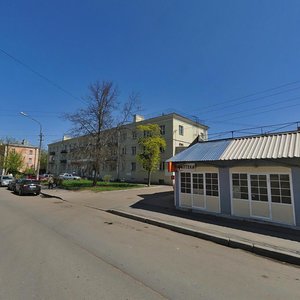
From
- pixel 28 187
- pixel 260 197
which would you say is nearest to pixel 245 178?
pixel 260 197

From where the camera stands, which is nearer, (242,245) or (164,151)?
(242,245)

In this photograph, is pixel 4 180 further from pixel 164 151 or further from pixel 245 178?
pixel 245 178

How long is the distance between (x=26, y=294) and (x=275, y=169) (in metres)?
9.96

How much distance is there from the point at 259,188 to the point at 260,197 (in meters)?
0.39

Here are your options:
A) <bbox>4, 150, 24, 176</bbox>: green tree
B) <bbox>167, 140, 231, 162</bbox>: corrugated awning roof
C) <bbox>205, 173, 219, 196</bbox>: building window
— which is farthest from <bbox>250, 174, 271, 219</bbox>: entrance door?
<bbox>4, 150, 24, 176</bbox>: green tree

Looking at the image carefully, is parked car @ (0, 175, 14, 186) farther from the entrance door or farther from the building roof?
the entrance door

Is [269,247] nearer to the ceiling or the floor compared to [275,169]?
nearer to the floor

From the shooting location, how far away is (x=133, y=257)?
6.07 m

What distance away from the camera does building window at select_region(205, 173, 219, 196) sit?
12.6m

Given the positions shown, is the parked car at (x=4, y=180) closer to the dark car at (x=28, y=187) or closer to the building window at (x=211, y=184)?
the dark car at (x=28, y=187)

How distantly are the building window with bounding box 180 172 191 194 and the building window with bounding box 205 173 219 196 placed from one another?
4.03ft

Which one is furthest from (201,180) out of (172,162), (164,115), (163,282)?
(164,115)

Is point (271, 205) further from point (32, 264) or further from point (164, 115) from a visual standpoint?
point (164, 115)

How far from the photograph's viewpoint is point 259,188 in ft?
36.1
